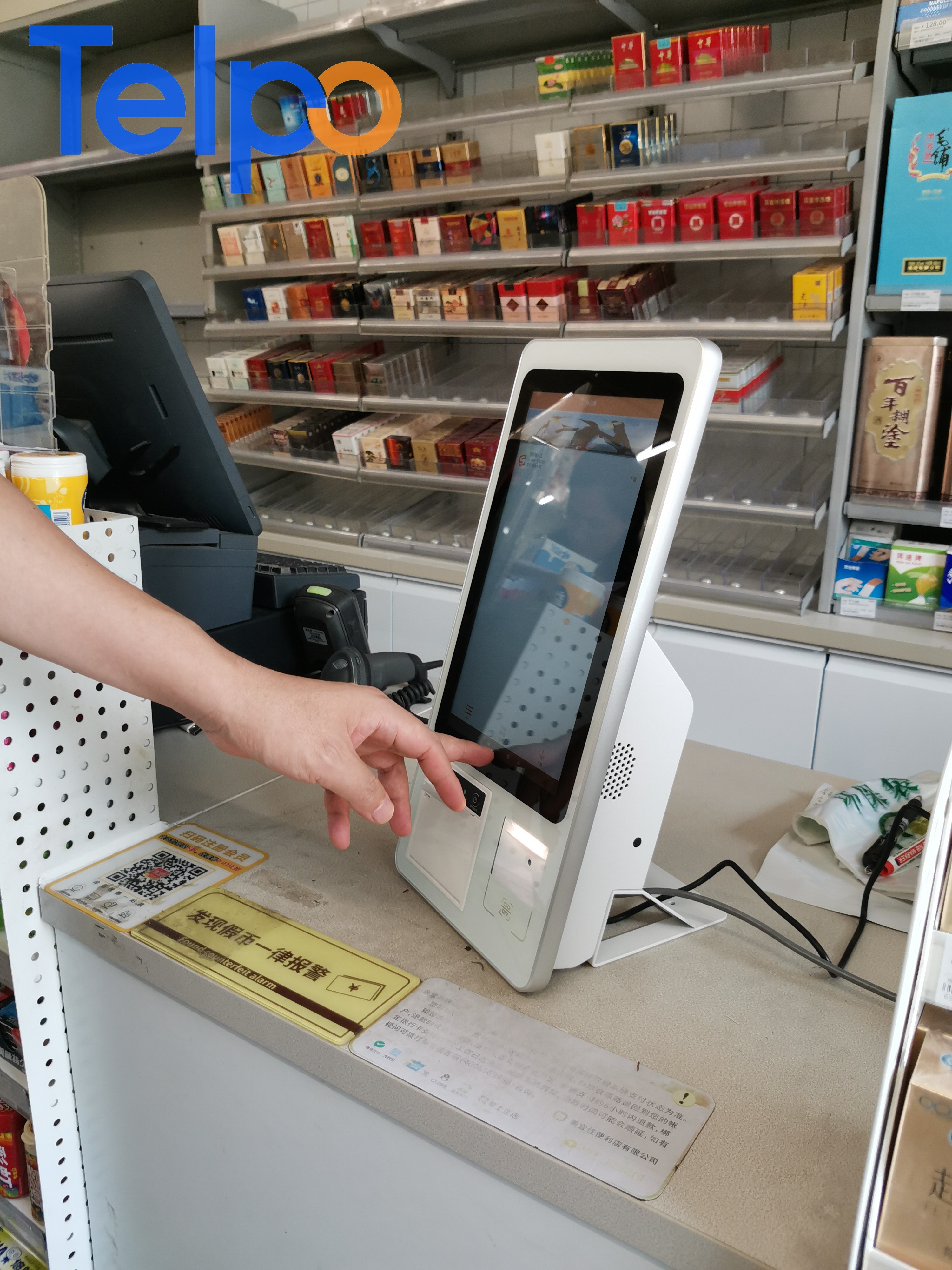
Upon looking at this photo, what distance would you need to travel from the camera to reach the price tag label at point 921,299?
2.34 meters

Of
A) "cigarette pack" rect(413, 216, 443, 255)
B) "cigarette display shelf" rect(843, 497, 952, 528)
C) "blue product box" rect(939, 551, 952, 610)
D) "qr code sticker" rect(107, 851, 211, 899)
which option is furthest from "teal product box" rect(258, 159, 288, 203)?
"qr code sticker" rect(107, 851, 211, 899)

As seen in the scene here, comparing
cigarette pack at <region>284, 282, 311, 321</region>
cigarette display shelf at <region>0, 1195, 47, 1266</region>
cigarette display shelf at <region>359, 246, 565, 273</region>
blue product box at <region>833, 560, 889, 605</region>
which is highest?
cigarette display shelf at <region>359, 246, 565, 273</region>

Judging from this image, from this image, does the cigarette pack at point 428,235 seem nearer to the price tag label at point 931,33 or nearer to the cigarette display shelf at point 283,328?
the cigarette display shelf at point 283,328

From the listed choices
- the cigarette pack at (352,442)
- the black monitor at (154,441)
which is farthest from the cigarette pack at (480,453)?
the black monitor at (154,441)

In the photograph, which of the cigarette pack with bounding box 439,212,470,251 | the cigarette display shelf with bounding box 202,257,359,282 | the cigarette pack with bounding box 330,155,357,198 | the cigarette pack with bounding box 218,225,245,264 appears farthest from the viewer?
the cigarette pack with bounding box 218,225,245,264

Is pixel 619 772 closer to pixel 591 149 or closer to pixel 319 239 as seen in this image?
pixel 591 149

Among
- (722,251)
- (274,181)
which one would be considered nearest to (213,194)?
(274,181)

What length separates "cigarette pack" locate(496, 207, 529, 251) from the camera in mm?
2887

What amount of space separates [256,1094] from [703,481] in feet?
7.68

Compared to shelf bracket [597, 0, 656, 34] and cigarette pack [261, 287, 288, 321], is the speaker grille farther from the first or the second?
cigarette pack [261, 287, 288, 321]

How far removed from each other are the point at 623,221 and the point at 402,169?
34.2 inches

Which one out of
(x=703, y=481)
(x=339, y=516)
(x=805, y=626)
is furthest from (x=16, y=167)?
(x=805, y=626)

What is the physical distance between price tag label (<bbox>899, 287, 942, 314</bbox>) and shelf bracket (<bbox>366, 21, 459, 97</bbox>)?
1874 mm

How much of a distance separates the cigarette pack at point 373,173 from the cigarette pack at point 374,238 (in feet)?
0.35
